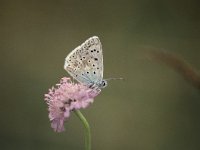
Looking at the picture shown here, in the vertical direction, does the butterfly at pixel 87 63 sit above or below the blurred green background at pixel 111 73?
below

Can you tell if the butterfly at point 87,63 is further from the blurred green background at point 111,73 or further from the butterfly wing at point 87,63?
the blurred green background at point 111,73

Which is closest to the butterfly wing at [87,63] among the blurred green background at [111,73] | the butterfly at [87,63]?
the butterfly at [87,63]

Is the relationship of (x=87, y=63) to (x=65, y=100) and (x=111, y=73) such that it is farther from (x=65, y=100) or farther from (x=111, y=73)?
(x=111, y=73)

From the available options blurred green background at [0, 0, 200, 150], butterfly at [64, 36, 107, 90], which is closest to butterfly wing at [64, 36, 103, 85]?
butterfly at [64, 36, 107, 90]

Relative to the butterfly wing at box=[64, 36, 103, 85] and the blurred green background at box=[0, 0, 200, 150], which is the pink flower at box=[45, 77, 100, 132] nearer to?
the butterfly wing at box=[64, 36, 103, 85]

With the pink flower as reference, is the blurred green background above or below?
above

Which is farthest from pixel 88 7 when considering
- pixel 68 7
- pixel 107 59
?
pixel 107 59

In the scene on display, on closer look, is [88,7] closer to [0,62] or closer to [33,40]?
[33,40]

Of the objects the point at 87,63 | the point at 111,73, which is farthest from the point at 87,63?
the point at 111,73
